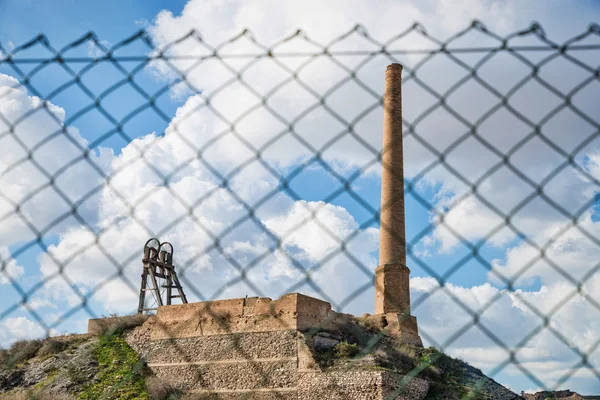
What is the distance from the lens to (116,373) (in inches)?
786

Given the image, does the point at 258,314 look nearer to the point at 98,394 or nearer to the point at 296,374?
the point at 296,374

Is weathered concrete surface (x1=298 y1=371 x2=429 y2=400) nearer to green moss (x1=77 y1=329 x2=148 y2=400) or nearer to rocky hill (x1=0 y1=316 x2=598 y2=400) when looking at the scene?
rocky hill (x1=0 y1=316 x2=598 y2=400)

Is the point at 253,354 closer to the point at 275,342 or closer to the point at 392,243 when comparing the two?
the point at 275,342

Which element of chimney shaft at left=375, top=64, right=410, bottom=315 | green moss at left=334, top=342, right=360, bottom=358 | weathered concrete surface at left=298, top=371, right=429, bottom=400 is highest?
chimney shaft at left=375, top=64, right=410, bottom=315

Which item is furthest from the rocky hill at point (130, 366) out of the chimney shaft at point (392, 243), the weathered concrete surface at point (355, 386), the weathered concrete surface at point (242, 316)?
the chimney shaft at point (392, 243)

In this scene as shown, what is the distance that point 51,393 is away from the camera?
1869 centimetres

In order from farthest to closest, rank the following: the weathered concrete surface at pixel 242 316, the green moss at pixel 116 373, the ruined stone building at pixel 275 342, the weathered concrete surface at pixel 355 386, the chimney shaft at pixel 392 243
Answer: the chimney shaft at pixel 392 243, the green moss at pixel 116 373, the weathered concrete surface at pixel 242 316, the ruined stone building at pixel 275 342, the weathered concrete surface at pixel 355 386

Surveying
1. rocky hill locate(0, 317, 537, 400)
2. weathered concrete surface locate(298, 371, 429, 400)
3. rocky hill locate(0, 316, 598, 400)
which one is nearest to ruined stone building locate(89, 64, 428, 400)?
weathered concrete surface locate(298, 371, 429, 400)

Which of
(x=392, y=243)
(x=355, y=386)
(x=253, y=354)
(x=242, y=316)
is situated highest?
(x=392, y=243)

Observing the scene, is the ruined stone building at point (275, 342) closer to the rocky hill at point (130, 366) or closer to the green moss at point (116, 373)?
the rocky hill at point (130, 366)

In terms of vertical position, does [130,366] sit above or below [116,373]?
above

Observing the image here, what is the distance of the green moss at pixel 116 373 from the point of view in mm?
18797

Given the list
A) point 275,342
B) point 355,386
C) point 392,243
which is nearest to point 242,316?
point 275,342

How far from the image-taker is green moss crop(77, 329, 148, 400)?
740 inches
